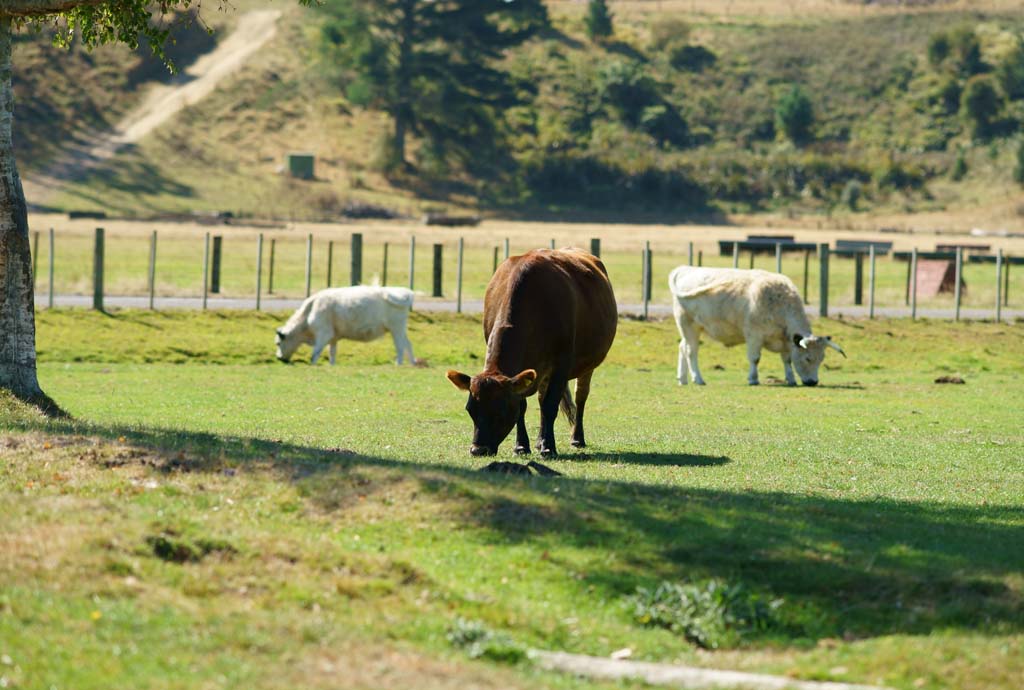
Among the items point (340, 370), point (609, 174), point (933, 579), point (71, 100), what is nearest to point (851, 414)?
point (340, 370)

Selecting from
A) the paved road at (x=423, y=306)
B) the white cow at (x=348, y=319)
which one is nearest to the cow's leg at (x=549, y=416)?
the white cow at (x=348, y=319)

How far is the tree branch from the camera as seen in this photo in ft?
51.4

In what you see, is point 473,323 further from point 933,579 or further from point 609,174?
point 609,174

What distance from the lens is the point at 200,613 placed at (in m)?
8.77

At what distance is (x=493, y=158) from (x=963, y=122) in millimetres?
38525

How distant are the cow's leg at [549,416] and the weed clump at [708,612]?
6614 mm

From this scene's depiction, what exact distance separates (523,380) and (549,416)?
1397mm

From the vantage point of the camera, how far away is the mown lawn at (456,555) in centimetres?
829

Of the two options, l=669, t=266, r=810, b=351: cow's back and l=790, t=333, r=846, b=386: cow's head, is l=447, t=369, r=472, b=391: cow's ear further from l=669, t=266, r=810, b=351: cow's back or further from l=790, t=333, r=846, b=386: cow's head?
l=790, t=333, r=846, b=386: cow's head

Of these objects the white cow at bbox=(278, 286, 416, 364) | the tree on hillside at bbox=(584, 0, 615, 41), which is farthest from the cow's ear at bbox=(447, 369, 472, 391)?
the tree on hillside at bbox=(584, 0, 615, 41)

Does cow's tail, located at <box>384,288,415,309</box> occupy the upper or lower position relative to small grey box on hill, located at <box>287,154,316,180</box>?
lower

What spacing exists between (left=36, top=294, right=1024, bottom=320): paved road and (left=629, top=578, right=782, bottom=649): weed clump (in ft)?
91.9

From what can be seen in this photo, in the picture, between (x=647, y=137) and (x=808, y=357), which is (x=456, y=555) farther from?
(x=647, y=137)

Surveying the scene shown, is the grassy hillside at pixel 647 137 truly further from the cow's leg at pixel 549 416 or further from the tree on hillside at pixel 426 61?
the cow's leg at pixel 549 416
